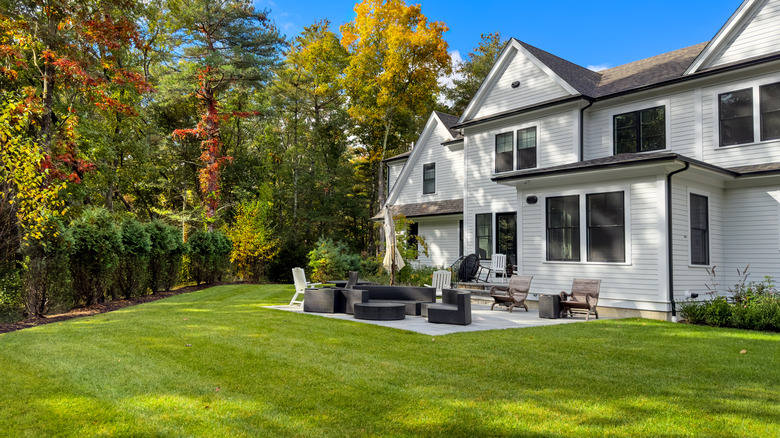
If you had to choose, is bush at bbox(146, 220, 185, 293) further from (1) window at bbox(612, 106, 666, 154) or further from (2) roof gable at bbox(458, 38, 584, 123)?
(1) window at bbox(612, 106, 666, 154)

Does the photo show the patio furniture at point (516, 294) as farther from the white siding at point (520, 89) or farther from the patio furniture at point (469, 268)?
the white siding at point (520, 89)

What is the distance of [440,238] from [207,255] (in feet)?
31.0

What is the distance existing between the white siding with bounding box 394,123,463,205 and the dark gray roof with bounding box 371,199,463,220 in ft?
1.07

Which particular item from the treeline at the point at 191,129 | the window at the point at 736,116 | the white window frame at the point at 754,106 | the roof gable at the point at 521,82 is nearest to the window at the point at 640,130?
the white window frame at the point at 754,106

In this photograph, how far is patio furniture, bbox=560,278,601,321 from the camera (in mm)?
10961

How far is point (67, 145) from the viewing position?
13.9m

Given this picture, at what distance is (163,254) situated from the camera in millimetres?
14797

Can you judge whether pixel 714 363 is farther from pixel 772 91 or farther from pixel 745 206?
pixel 772 91

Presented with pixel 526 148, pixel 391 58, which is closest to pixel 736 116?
pixel 526 148

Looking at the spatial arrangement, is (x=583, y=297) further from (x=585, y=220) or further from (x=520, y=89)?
(x=520, y=89)

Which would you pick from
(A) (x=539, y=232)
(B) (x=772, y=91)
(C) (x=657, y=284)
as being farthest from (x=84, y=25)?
(B) (x=772, y=91)

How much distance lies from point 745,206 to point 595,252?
402cm

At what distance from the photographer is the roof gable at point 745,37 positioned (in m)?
12.2

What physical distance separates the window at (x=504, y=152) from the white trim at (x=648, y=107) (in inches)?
129
